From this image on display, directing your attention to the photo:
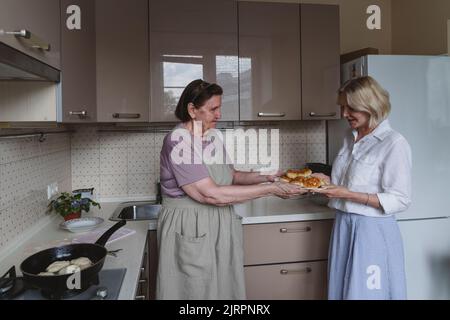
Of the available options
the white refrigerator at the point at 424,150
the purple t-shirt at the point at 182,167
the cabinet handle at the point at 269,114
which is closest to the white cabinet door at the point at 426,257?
the white refrigerator at the point at 424,150

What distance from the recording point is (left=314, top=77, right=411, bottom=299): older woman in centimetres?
133

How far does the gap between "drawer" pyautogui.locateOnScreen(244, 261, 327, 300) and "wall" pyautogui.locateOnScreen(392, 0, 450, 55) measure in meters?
1.53

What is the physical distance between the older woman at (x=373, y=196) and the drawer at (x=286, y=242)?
1.12 ft

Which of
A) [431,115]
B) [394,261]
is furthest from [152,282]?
[431,115]

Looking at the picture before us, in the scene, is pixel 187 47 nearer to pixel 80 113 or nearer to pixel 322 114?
pixel 80 113

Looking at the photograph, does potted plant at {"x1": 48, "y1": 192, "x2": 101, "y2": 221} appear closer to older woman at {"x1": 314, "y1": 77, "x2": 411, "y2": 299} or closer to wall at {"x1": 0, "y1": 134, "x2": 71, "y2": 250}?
wall at {"x1": 0, "y1": 134, "x2": 71, "y2": 250}

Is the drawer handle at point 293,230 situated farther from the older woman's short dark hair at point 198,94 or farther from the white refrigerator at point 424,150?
the older woman's short dark hair at point 198,94

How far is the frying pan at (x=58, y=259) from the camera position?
849mm

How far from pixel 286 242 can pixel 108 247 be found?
86 cm

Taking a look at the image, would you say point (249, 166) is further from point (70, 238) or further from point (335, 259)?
point (70, 238)

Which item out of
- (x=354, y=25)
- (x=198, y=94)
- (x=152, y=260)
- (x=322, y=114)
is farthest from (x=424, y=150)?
(x=152, y=260)

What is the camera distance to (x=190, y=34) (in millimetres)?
1850

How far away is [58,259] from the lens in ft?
3.49

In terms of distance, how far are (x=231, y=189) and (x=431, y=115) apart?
4.05ft
